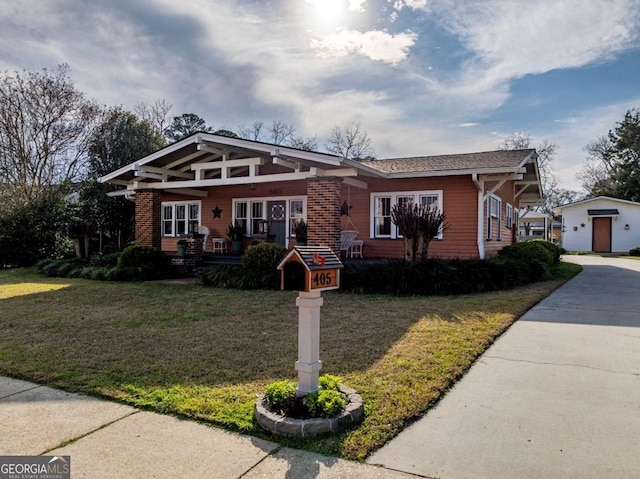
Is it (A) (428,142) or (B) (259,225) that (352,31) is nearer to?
(B) (259,225)

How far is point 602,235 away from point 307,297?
3221 cm

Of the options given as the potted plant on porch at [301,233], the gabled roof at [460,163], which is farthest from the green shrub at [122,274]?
the gabled roof at [460,163]

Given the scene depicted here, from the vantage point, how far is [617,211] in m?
28.0

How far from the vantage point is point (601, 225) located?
95.5ft

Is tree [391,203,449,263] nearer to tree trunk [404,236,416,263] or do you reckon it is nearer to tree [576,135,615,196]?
tree trunk [404,236,416,263]

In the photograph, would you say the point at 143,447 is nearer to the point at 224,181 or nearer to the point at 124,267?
the point at 224,181

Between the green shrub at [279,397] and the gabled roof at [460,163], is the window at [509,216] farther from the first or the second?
the green shrub at [279,397]

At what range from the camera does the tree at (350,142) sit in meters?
39.3

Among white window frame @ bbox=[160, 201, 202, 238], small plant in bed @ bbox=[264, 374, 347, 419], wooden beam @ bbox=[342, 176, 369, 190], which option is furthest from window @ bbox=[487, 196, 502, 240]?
small plant in bed @ bbox=[264, 374, 347, 419]

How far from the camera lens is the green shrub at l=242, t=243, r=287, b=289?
33.7 ft

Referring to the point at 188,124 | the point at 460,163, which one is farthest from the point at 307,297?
→ the point at 188,124

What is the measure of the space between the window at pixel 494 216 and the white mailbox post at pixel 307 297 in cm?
1142

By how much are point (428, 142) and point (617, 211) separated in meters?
15.2

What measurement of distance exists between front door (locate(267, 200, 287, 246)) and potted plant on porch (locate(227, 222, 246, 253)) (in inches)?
40.8
